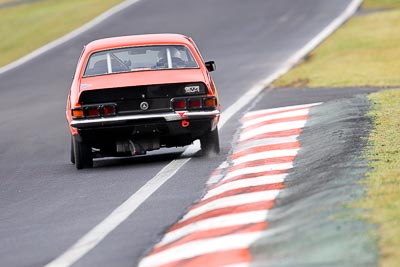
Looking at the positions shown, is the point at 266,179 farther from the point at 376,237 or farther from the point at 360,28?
the point at 360,28

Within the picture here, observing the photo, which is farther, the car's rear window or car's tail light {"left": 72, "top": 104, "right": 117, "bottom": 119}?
the car's rear window

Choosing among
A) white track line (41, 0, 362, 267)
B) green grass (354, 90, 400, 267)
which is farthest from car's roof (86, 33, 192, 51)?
green grass (354, 90, 400, 267)

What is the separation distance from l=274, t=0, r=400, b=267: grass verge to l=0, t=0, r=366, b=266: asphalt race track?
1.01m

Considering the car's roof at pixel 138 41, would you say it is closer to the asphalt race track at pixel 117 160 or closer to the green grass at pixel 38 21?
the asphalt race track at pixel 117 160

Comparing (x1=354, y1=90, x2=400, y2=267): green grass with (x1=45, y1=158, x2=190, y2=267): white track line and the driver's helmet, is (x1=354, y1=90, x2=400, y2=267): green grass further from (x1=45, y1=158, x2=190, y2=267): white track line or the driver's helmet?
the driver's helmet

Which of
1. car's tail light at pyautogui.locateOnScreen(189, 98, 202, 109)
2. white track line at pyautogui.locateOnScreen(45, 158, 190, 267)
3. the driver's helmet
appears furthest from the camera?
the driver's helmet

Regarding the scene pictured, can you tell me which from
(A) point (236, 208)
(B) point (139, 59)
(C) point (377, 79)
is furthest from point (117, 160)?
(C) point (377, 79)

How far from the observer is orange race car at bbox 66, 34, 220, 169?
13.2 metres

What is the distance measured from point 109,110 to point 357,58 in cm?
1341

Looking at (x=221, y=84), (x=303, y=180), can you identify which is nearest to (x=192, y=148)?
(x=303, y=180)

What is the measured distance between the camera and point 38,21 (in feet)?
119

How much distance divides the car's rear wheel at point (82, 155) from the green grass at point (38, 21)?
16.8 m

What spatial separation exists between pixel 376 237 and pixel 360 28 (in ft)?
79.4

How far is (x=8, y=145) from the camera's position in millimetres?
17250
